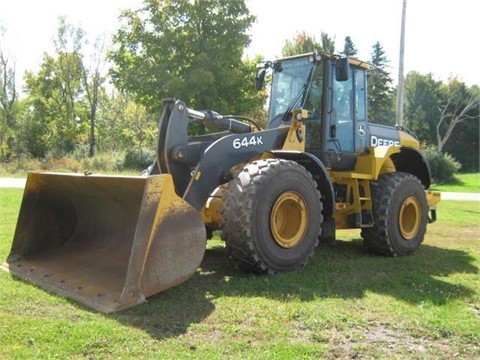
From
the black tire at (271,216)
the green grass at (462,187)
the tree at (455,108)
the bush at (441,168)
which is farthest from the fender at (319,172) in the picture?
the tree at (455,108)

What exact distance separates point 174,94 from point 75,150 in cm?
2095

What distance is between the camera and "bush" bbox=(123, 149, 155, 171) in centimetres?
2992

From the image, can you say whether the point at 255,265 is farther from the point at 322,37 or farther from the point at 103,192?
the point at 322,37

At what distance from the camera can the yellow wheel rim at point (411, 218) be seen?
8.00m

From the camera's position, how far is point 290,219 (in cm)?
625

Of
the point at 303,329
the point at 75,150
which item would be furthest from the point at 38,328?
the point at 75,150

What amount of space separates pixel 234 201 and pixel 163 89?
15.0 m

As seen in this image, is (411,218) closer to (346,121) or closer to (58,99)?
(346,121)

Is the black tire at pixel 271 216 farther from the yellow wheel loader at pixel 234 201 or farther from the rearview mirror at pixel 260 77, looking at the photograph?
the rearview mirror at pixel 260 77

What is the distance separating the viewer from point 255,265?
5.67 metres

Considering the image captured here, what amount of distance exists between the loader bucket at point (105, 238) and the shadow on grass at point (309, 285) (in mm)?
269

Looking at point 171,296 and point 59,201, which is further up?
point 59,201

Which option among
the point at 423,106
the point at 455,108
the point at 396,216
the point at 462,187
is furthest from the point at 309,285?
the point at 423,106

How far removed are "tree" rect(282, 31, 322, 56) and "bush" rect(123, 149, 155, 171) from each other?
1336 cm
